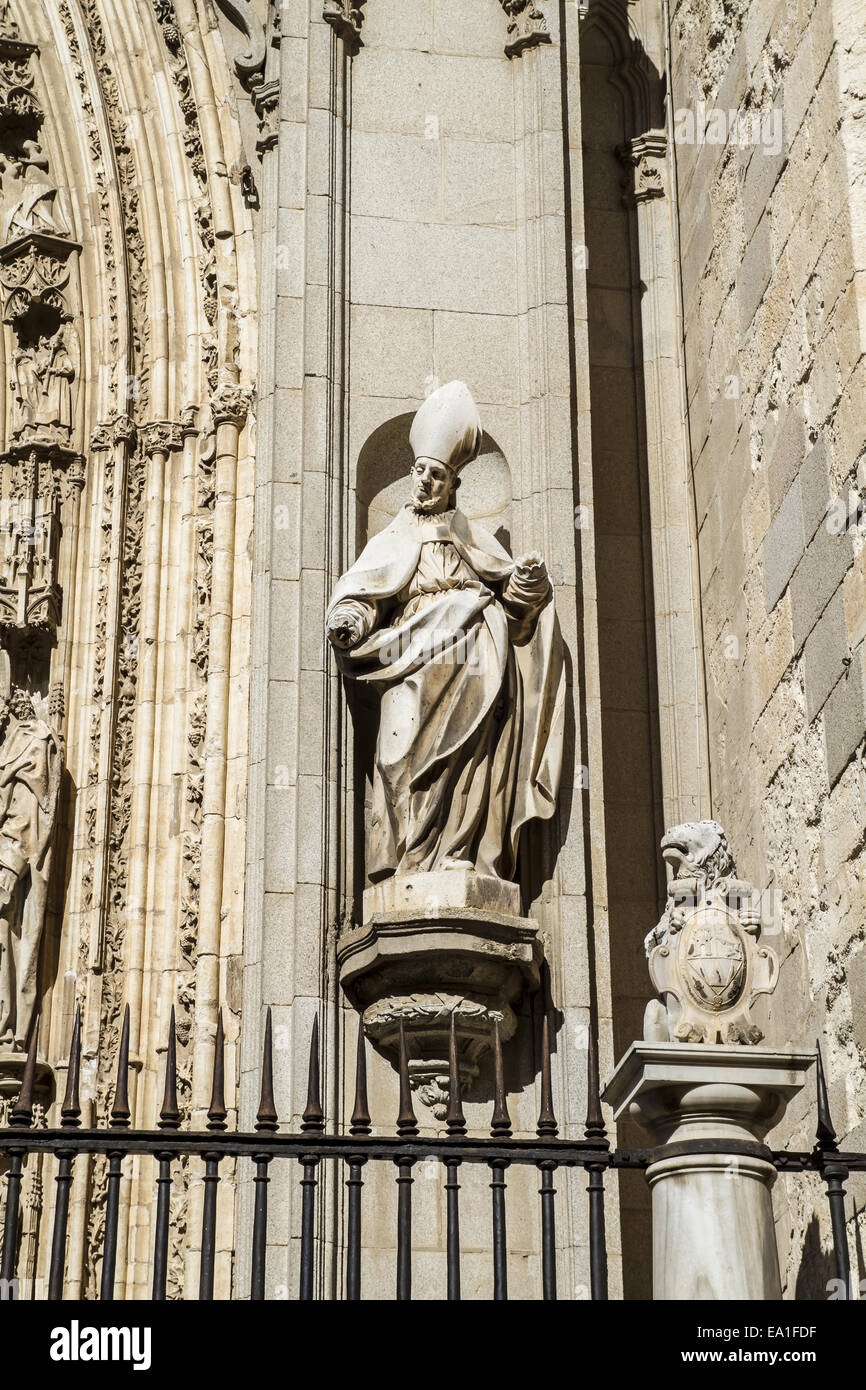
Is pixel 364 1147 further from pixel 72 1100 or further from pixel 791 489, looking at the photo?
pixel 791 489

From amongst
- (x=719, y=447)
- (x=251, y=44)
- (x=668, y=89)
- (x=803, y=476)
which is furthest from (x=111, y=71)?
Answer: (x=803, y=476)

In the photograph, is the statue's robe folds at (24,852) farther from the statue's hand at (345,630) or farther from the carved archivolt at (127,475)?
the statue's hand at (345,630)

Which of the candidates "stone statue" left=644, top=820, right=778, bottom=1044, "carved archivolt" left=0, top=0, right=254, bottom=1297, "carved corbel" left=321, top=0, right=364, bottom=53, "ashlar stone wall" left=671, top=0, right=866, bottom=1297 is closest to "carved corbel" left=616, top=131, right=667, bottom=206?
"ashlar stone wall" left=671, top=0, right=866, bottom=1297

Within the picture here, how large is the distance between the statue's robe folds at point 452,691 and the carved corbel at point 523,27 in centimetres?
259

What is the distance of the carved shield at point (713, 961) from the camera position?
6145 mm

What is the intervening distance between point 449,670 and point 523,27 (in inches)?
134

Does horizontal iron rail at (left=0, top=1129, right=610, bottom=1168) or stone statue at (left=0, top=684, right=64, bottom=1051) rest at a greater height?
stone statue at (left=0, top=684, right=64, bottom=1051)

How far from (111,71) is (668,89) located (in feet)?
10.2

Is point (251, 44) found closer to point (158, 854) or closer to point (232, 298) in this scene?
point (232, 298)

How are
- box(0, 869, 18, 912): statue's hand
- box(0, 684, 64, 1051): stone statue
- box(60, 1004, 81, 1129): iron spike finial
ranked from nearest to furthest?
box(60, 1004, 81, 1129): iron spike finial → box(0, 684, 64, 1051): stone statue → box(0, 869, 18, 912): statue's hand

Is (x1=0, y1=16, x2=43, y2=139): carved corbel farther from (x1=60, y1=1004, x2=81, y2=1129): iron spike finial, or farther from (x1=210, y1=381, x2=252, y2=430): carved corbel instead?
(x1=60, y1=1004, x2=81, y2=1129): iron spike finial

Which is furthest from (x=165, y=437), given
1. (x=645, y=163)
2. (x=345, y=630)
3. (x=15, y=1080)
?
(x=15, y=1080)

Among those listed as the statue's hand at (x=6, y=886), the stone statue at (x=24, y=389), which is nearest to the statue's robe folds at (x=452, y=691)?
the statue's hand at (x=6, y=886)

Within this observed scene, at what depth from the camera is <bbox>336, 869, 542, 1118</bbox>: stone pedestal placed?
8.00 metres
